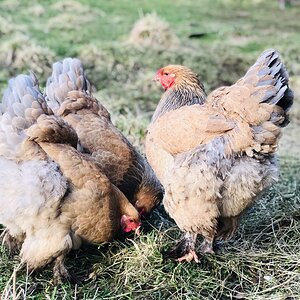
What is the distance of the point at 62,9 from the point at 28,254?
886 centimetres

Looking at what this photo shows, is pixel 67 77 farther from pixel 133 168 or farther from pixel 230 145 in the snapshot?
pixel 230 145

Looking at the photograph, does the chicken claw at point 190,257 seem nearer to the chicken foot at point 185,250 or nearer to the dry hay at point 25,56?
the chicken foot at point 185,250

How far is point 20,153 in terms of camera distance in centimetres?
351

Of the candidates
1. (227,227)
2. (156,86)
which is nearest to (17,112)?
(227,227)

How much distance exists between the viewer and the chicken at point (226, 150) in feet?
11.0

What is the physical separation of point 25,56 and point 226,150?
5.22 metres

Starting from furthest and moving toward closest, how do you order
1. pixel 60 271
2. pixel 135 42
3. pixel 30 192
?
1. pixel 135 42
2. pixel 60 271
3. pixel 30 192

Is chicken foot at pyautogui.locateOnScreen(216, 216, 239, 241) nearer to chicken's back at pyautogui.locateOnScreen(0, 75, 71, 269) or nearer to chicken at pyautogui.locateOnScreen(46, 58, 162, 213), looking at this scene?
chicken at pyautogui.locateOnScreen(46, 58, 162, 213)

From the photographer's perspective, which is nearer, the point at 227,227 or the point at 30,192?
the point at 30,192

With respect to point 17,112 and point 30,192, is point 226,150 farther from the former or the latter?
point 17,112

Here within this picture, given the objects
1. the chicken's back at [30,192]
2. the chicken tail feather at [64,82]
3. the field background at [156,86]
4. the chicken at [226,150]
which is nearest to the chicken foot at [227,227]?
the chicken at [226,150]

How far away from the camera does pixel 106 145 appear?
4.10 metres

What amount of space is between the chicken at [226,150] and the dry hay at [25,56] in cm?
448

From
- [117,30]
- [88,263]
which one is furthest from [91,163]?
[117,30]
